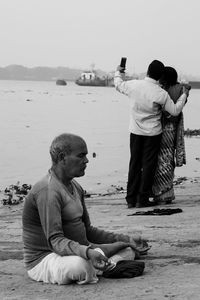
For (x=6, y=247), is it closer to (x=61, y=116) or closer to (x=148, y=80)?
(x=148, y=80)

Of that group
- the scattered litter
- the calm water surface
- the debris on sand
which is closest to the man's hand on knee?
the scattered litter

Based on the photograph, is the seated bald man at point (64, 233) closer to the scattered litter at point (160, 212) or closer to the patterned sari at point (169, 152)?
the scattered litter at point (160, 212)

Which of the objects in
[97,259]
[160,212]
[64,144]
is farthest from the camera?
[160,212]

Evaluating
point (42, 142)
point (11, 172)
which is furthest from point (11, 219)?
point (42, 142)

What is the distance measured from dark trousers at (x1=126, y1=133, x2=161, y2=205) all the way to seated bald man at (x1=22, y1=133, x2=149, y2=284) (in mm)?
3273

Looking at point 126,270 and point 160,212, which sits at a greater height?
point 126,270

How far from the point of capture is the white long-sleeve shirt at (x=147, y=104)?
25.9 feet

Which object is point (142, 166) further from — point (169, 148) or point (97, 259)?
point (97, 259)

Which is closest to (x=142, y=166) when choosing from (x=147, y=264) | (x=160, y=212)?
(x=160, y=212)

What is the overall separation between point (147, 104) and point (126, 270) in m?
3.69

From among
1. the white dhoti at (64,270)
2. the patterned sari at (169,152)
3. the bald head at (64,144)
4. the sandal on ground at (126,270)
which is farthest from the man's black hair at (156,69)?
the white dhoti at (64,270)

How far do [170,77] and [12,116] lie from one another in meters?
27.6

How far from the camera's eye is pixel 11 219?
8227 millimetres

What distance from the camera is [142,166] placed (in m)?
8.23
